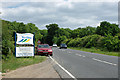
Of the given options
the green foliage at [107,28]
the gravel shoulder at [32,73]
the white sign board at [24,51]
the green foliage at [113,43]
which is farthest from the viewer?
the green foliage at [107,28]

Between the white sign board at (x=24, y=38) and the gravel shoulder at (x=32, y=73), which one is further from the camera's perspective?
the white sign board at (x=24, y=38)

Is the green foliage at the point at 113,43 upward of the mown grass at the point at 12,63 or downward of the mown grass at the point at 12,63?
upward

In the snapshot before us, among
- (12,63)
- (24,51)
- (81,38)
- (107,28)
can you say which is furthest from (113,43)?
(107,28)

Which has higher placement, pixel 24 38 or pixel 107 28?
pixel 107 28

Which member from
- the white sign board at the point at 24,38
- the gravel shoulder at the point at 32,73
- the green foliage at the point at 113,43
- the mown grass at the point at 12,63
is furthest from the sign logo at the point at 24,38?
the green foliage at the point at 113,43

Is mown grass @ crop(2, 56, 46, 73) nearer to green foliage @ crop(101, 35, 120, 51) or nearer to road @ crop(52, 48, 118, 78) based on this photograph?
road @ crop(52, 48, 118, 78)

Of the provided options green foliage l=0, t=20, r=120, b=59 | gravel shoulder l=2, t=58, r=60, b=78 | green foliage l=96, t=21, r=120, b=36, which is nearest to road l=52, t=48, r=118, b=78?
gravel shoulder l=2, t=58, r=60, b=78

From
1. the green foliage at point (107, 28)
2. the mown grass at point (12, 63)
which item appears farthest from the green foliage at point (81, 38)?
the mown grass at point (12, 63)

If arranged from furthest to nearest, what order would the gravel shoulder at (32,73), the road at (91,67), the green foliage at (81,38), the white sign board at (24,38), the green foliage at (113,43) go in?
the green foliage at (113,43) → the white sign board at (24,38) → the green foliage at (81,38) → the road at (91,67) → the gravel shoulder at (32,73)

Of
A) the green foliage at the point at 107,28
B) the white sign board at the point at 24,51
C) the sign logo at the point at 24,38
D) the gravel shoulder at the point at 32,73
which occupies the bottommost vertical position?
the gravel shoulder at the point at 32,73

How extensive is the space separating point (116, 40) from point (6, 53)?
88.2ft

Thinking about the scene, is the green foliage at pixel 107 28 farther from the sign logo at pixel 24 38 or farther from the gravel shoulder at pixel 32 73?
the gravel shoulder at pixel 32 73

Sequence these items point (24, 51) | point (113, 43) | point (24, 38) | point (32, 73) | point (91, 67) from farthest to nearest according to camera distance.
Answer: point (113, 43)
point (24, 38)
point (24, 51)
point (91, 67)
point (32, 73)

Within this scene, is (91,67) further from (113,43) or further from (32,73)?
(113,43)
